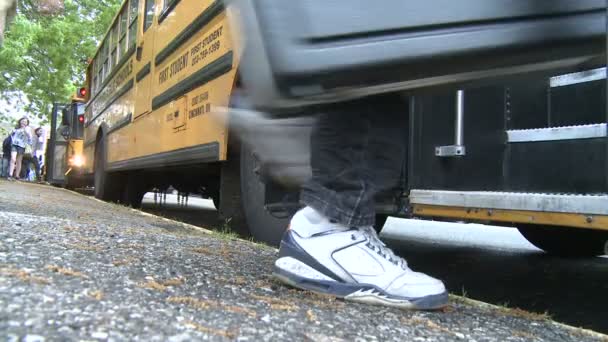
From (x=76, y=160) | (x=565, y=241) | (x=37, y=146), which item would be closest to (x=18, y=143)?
(x=37, y=146)

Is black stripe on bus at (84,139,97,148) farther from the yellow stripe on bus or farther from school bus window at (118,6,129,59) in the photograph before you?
the yellow stripe on bus

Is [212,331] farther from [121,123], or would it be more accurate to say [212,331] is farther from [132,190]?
[132,190]

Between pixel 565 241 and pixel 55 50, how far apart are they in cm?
1480

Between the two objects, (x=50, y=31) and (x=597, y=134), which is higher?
(x=50, y=31)

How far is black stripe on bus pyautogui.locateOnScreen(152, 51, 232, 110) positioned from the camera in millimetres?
3465

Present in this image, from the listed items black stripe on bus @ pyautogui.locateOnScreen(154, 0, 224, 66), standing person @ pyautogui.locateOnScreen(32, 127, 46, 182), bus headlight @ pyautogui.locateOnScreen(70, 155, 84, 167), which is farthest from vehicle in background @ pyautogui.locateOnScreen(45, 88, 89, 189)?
standing person @ pyautogui.locateOnScreen(32, 127, 46, 182)

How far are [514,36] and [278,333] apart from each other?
2.84 feet

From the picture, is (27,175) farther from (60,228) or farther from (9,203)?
(60,228)

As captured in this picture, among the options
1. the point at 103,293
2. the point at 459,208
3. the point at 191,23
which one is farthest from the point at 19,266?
the point at 191,23

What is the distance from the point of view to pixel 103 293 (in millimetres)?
1473

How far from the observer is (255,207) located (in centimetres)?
342

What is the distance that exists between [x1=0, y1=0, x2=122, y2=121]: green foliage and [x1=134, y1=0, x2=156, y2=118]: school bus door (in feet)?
31.4

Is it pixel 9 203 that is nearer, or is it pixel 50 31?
pixel 9 203

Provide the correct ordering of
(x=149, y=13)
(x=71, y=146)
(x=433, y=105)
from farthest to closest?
1. (x=71, y=146)
2. (x=149, y=13)
3. (x=433, y=105)
